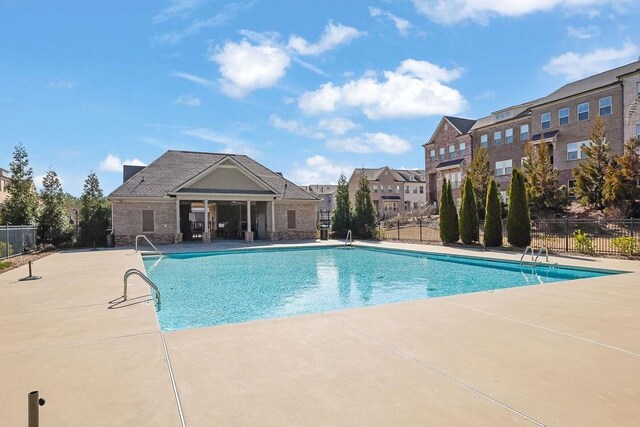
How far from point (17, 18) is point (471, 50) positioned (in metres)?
16.4

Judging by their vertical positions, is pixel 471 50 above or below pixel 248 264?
above

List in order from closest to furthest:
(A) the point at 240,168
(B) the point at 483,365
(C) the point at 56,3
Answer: (B) the point at 483,365, (C) the point at 56,3, (A) the point at 240,168

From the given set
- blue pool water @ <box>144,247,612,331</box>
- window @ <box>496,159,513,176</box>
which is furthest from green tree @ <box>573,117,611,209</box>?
blue pool water @ <box>144,247,612,331</box>

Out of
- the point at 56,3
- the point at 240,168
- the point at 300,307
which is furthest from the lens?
the point at 240,168

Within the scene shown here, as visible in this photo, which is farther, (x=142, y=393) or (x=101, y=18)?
(x=101, y=18)

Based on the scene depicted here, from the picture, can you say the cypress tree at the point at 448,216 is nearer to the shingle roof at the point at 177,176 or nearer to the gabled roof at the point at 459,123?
the shingle roof at the point at 177,176

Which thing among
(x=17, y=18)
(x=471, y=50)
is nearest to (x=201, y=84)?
(x=17, y=18)

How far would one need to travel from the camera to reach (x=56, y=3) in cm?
1086

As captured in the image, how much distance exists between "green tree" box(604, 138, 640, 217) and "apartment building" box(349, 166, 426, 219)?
118 feet

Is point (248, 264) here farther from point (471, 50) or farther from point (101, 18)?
point (471, 50)

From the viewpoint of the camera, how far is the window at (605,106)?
26906mm

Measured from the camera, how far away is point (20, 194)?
20938 mm

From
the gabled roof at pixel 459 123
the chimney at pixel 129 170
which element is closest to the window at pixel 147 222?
the chimney at pixel 129 170

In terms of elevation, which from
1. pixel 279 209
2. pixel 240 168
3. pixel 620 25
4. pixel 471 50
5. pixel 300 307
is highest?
pixel 471 50
